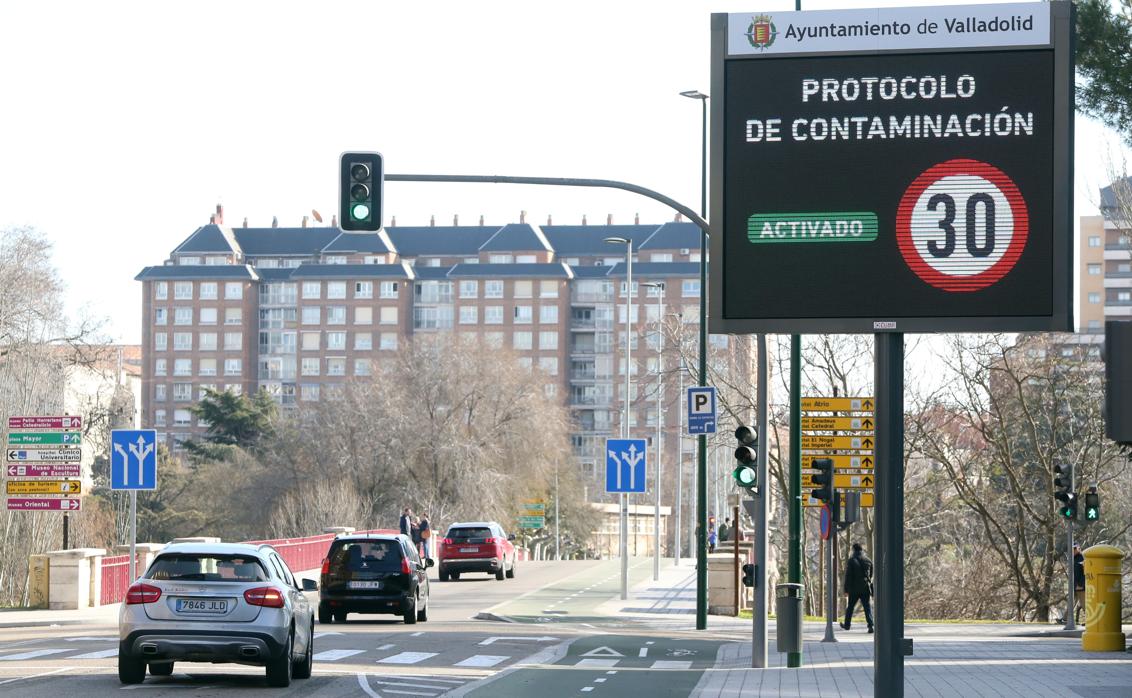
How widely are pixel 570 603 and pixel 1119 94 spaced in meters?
21.0

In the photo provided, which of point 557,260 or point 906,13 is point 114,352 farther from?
point 557,260

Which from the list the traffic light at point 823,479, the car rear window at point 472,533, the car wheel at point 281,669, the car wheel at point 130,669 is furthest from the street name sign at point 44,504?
the car rear window at point 472,533

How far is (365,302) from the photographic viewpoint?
174 meters

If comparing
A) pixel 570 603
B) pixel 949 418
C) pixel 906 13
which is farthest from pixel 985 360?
pixel 906 13

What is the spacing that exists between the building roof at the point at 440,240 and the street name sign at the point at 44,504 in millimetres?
147509

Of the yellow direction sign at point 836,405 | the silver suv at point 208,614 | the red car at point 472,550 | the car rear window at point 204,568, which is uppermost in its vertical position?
the yellow direction sign at point 836,405

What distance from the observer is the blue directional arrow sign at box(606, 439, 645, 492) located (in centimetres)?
3853

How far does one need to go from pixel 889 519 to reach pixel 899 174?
8.15 ft

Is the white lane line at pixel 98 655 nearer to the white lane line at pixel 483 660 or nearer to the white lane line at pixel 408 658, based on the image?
the white lane line at pixel 408 658

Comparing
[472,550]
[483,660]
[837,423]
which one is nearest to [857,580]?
[837,423]

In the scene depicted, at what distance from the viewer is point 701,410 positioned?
102 ft

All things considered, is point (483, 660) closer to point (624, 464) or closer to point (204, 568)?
point (204, 568)

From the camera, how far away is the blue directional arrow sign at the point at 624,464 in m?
38.5

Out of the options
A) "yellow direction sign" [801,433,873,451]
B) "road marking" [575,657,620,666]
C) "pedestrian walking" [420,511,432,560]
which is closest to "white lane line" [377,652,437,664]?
"road marking" [575,657,620,666]
